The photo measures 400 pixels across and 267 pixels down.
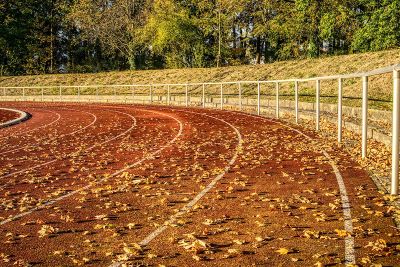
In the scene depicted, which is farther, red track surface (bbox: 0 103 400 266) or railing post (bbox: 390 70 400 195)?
railing post (bbox: 390 70 400 195)

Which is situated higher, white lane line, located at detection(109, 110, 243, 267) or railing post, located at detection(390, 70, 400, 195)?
railing post, located at detection(390, 70, 400, 195)

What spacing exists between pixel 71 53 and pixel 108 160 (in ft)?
205

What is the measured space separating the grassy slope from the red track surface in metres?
9.99

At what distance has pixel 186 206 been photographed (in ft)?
20.3

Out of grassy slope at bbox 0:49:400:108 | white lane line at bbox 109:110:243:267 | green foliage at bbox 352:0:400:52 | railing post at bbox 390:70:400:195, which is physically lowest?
white lane line at bbox 109:110:243:267

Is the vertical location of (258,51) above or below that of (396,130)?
above

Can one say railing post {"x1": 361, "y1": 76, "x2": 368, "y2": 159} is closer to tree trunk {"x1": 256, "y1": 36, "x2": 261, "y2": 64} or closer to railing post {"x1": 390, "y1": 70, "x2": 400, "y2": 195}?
railing post {"x1": 390, "y1": 70, "x2": 400, "y2": 195}

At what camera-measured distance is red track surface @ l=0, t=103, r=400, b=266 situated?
452cm

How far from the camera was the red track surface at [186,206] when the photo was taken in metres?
4.52

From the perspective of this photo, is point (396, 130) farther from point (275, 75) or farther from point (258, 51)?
point (258, 51)

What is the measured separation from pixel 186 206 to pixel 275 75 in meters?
26.3

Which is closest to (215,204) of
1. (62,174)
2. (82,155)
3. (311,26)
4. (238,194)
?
(238,194)

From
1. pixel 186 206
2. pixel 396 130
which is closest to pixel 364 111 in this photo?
pixel 396 130

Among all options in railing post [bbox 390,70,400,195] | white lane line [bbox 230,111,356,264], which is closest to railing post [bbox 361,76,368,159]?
white lane line [bbox 230,111,356,264]
